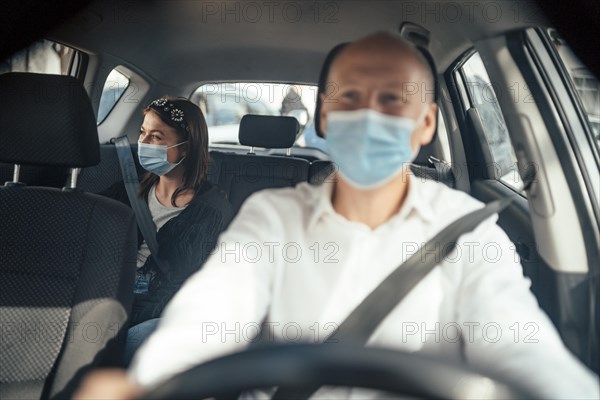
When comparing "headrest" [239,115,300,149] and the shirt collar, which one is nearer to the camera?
the shirt collar

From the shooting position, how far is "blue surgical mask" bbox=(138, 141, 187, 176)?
1456 millimetres

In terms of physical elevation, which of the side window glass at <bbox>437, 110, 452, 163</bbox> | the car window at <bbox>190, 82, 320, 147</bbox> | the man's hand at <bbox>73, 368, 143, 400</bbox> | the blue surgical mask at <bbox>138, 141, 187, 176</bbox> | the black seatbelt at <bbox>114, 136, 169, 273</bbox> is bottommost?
the man's hand at <bbox>73, 368, 143, 400</bbox>

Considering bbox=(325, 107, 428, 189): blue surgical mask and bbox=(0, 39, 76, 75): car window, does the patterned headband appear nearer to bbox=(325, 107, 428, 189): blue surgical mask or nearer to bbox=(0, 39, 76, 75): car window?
bbox=(0, 39, 76, 75): car window

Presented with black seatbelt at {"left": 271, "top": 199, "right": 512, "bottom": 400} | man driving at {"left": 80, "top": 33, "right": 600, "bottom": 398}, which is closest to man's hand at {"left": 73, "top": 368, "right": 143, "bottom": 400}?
man driving at {"left": 80, "top": 33, "right": 600, "bottom": 398}

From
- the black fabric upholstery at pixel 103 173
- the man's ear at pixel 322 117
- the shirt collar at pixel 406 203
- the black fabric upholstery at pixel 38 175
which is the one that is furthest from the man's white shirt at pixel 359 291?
the black fabric upholstery at pixel 38 175

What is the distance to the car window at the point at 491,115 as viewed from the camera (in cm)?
125

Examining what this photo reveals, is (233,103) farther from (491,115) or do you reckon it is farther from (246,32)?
(491,115)

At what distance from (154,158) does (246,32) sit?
37 centimetres

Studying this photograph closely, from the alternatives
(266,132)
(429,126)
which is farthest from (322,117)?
(266,132)

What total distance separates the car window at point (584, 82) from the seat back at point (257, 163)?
1.88 ft

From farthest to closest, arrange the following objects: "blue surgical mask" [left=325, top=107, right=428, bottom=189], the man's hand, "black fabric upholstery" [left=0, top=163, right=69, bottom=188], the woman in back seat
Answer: "black fabric upholstery" [left=0, top=163, right=69, bottom=188]
the woman in back seat
"blue surgical mask" [left=325, top=107, right=428, bottom=189]
the man's hand

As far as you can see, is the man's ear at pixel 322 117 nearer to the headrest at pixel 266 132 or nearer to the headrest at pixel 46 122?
the headrest at pixel 266 132

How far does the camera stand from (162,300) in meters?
1.34

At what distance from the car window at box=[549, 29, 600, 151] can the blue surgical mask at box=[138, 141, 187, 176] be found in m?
0.89
